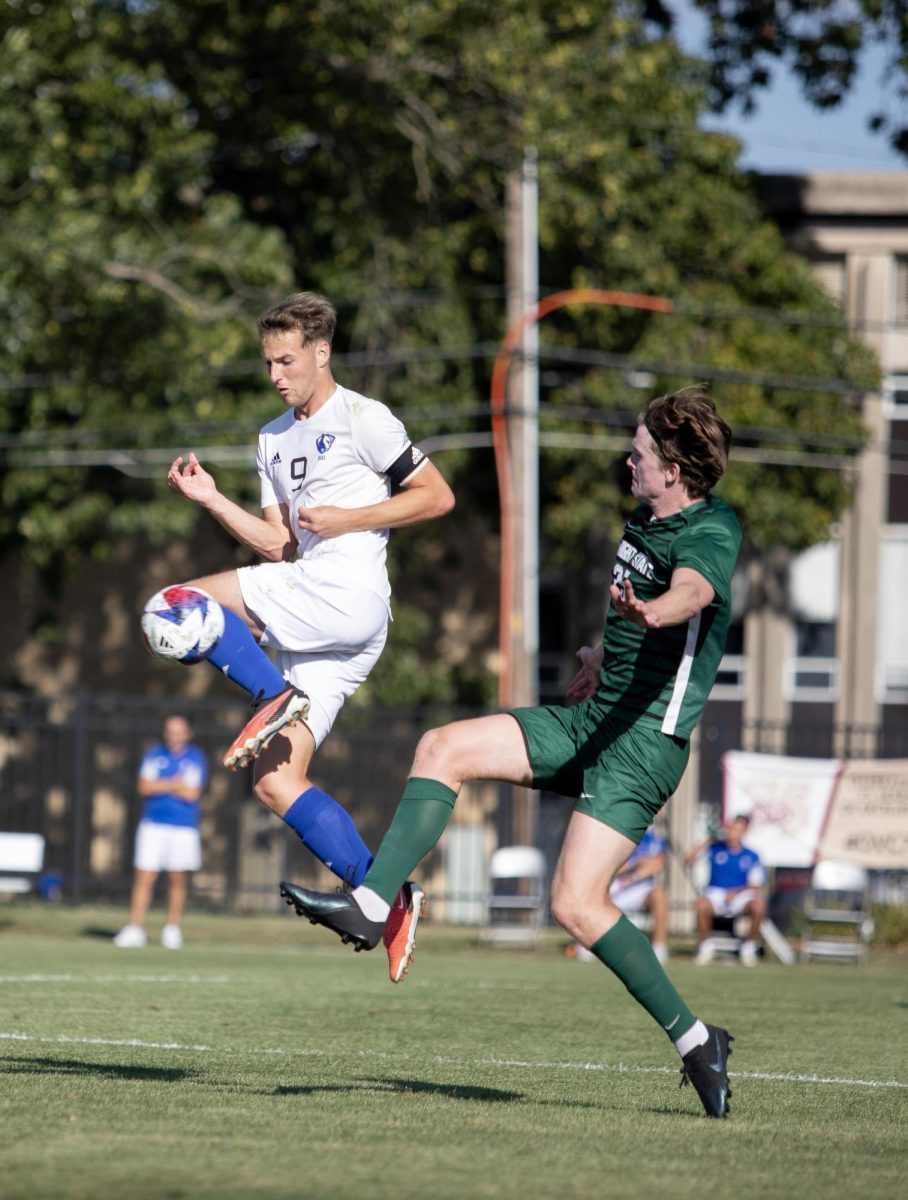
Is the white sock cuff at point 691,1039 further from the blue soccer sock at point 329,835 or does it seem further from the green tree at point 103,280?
the green tree at point 103,280

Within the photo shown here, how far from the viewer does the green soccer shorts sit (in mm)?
5820

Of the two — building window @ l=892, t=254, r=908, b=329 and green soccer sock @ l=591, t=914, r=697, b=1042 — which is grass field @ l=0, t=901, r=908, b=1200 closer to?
green soccer sock @ l=591, t=914, r=697, b=1042

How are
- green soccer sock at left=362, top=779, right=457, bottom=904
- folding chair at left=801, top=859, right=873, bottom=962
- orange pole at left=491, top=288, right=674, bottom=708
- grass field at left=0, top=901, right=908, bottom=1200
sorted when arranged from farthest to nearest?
orange pole at left=491, top=288, right=674, bottom=708 → folding chair at left=801, top=859, right=873, bottom=962 → green soccer sock at left=362, top=779, right=457, bottom=904 → grass field at left=0, top=901, right=908, bottom=1200

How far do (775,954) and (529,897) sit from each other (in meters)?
2.54

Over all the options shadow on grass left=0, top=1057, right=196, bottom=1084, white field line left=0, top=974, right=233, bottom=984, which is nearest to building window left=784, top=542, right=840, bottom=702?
white field line left=0, top=974, right=233, bottom=984

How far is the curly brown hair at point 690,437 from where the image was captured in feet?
19.3

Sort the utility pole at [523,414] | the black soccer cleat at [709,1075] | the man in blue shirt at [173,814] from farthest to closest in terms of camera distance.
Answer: the utility pole at [523,414] → the man in blue shirt at [173,814] → the black soccer cleat at [709,1075]

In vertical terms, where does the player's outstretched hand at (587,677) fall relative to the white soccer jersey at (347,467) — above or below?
below

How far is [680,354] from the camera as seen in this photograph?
24.9 metres

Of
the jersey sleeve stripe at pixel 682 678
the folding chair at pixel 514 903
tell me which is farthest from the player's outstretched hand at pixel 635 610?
the folding chair at pixel 514 903

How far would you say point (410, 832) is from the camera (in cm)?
595

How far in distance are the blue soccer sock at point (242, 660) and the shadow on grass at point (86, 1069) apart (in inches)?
53.5

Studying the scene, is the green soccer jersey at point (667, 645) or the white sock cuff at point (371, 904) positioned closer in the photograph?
the white sock cuff at point (371, 904)

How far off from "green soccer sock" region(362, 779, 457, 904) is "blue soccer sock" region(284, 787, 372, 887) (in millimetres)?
223
